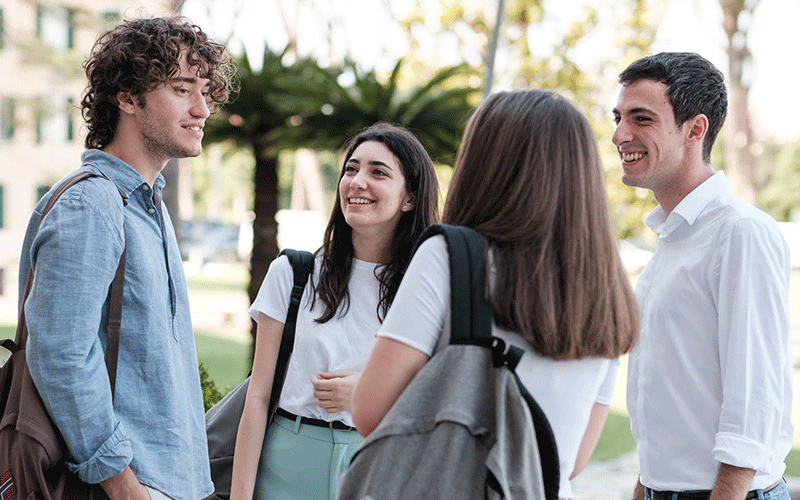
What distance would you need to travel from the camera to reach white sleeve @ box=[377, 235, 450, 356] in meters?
1.58

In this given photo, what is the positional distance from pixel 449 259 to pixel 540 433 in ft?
1.23

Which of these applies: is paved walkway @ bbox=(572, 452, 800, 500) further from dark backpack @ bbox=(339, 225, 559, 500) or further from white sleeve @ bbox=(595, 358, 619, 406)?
dark backpack @ bbox=(339, 225, 559, 500)

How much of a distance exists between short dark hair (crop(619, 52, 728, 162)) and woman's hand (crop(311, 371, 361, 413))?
1.26 m

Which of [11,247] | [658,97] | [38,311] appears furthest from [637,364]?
[11,247]

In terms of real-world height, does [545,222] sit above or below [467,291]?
above

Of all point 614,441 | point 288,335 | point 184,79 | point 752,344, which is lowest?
point 614,441

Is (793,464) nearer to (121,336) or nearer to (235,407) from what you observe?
(235,407)

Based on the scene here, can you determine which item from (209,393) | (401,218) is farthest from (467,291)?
(209,393)

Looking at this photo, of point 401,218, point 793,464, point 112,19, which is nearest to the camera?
point 401,218

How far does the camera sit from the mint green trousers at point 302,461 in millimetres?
2537

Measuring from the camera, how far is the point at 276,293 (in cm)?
271

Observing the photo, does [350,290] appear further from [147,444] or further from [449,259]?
[449,259]

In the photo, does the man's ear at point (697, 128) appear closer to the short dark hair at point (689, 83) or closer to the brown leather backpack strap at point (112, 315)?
the short dark hair at point (689, 83)

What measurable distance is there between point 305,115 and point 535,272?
6059mm
